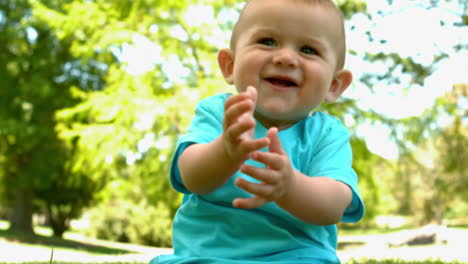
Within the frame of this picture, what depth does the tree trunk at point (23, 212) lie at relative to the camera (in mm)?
24094

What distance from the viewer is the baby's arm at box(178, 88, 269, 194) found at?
4.46ft

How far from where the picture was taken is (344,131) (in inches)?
83.6

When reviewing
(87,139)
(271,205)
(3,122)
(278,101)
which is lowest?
(3,122)

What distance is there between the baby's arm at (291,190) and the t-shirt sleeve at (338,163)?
0.05 m

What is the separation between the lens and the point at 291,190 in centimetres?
151

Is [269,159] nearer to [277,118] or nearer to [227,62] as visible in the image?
[277,118]

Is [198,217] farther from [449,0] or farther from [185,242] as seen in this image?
[449,0]

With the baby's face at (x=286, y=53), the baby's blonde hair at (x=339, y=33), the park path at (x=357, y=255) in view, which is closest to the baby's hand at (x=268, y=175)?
the baby's face at (x=286, y=53)

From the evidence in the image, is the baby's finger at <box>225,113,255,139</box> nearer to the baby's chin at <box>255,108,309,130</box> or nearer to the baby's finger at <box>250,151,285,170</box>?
the baby's finger at <box>250,151,285,170</box>

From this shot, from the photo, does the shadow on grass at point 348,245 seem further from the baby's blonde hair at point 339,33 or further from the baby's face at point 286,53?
the baby's face at point 286,53

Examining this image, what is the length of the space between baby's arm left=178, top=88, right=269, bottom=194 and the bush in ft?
66.0

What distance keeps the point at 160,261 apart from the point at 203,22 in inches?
531

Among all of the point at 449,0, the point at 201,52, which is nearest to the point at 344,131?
the point at 449,0

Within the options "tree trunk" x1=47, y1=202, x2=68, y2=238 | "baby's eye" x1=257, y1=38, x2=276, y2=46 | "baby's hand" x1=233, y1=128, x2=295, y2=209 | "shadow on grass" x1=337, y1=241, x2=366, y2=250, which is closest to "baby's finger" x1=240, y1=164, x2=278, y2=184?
"baby's hand" x1=233, y1=128, x2=295, y2=209
